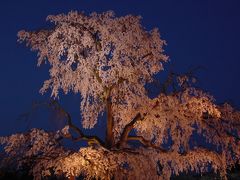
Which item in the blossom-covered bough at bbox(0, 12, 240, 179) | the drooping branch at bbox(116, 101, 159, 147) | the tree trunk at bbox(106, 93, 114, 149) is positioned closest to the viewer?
the blossom-covered bough at bbox(0, 12, 240, 179)

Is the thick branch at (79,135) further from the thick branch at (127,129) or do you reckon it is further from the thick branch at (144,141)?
the thick branch at (144,141)

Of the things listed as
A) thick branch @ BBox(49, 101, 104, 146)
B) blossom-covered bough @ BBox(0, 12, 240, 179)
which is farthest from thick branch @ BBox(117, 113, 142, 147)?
thick branch @ BBox(49, 101, 104, 146)

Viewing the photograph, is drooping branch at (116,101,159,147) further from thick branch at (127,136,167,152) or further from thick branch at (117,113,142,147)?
thick branch at (127,136,167,152)

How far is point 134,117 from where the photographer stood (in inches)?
445

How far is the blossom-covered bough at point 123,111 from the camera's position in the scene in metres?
10.2

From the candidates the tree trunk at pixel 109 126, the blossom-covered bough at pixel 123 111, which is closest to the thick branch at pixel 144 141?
the blossom-covered bough at pixel 123 111

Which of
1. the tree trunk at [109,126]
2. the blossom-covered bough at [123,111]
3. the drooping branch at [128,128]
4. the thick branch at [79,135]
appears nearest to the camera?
the blossom-covered bough at [123,111]

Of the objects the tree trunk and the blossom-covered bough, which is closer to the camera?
the blossom-covered bough

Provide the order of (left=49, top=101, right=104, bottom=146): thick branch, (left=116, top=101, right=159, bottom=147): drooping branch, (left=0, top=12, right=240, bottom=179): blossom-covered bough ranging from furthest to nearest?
(left=116, top=101, right=159, bottom=147): drooping branch → (left=49, top=101, right=104, bottom=146): thick branch → (left=0, top=12, right=240, bottom=179): blossom-covered bough

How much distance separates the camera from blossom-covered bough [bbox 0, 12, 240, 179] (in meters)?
10.2

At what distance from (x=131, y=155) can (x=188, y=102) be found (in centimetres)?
197

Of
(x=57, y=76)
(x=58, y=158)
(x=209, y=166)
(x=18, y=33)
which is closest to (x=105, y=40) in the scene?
(x=57, y=76)

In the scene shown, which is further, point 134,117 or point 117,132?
point 117,132

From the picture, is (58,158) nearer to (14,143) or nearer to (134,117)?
(14,143)
